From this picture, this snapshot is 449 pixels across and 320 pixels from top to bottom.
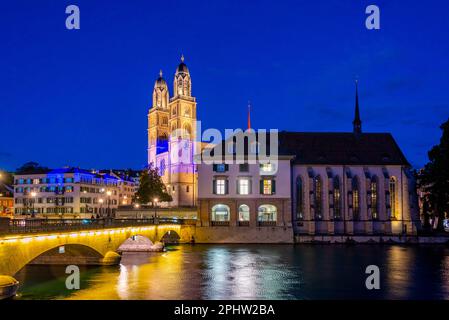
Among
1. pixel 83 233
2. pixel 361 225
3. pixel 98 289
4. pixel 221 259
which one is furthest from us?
pixel 361 225

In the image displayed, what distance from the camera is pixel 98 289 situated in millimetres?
36344

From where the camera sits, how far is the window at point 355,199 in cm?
8550

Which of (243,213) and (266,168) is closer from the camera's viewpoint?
(266,168)

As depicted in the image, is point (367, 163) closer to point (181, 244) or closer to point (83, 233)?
point (181, 244)

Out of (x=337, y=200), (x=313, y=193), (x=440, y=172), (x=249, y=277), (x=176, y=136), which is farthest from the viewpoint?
(x=176, y=136)

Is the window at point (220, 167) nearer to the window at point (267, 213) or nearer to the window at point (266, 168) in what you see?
the window at point (266, 168)

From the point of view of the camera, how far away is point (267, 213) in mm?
80438

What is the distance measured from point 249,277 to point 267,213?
37.9 m

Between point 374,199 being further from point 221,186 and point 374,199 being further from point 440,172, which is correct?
point 221,186

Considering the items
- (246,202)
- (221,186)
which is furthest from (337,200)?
(221,186)

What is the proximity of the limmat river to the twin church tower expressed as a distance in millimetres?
71949
